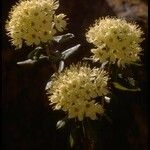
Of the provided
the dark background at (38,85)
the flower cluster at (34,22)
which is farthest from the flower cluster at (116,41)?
the dark background at (38,85)

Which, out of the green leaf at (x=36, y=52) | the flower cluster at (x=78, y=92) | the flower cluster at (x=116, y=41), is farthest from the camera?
the green leaf at (x=36, y=52)

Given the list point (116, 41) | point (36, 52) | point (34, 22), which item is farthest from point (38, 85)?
point (116, 41)

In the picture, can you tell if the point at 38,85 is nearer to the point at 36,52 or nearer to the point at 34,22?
the point at 36,52

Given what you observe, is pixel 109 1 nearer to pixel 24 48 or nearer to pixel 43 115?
pixel 24 48

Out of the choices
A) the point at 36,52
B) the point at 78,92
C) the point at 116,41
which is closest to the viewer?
the point at 78,92

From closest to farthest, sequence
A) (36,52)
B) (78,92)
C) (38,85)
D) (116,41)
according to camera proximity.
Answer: (78,92)
(116,41)
(36,52)
(38,85)

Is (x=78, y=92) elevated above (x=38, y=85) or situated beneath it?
elevated above

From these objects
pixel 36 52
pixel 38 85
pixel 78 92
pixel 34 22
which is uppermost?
pixel 34 22

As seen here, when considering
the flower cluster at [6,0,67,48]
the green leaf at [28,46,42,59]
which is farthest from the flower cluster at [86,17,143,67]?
the green leaf at [28,46,42,59]

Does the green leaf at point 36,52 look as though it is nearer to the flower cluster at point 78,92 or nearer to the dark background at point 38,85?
the flower cluster at point 78,92

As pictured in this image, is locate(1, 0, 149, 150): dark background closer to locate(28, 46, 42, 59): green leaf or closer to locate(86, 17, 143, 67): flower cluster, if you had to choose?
locate(28, 46, 42, 59): green leaf

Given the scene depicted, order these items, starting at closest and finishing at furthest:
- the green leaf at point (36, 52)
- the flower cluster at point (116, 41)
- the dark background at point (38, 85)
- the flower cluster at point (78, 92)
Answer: the flower cluster at point (78, 92) < the flower cluster at point (116, 41) < the green leaf at point (36, 52) < the dark background at point (38, 85)
